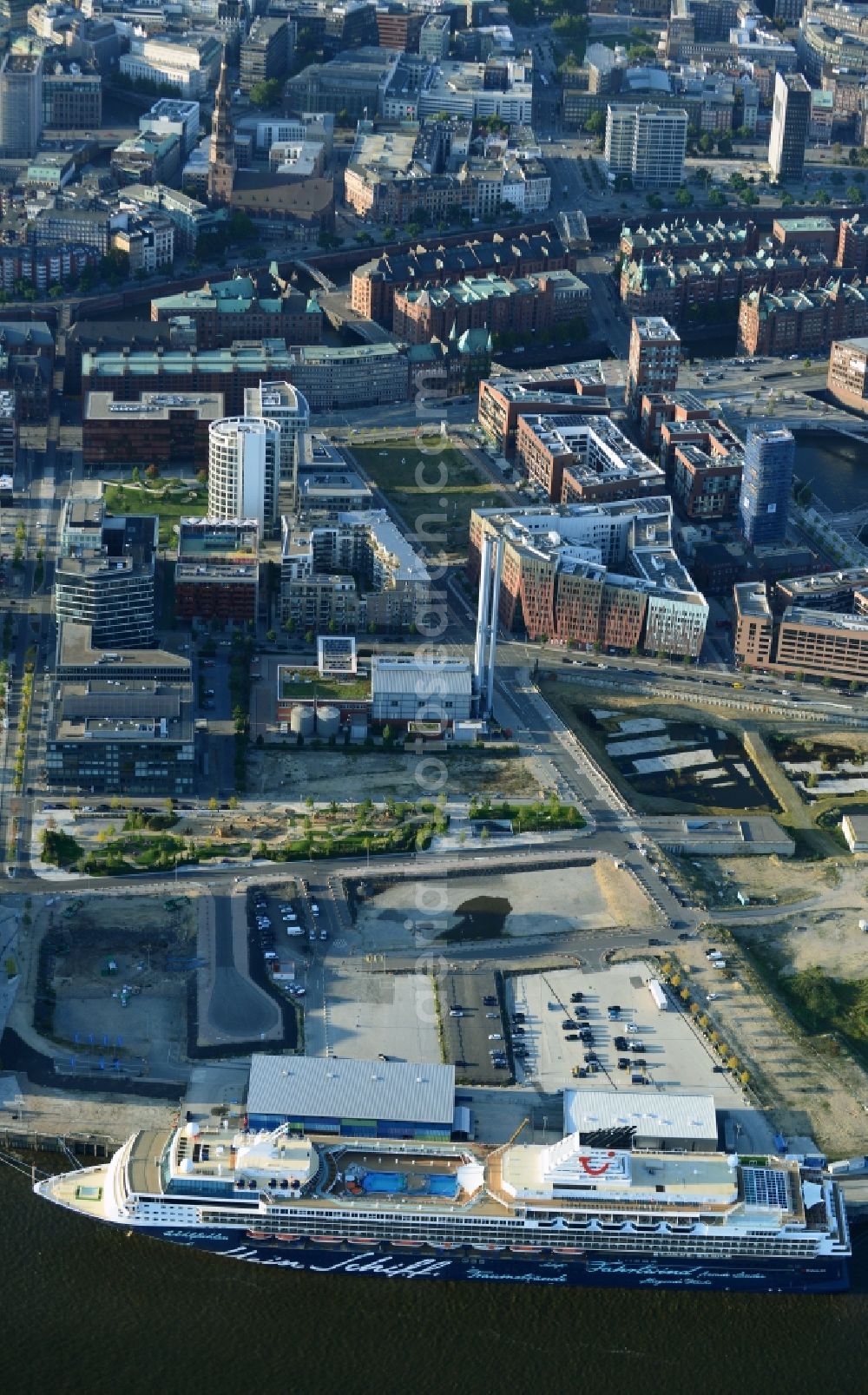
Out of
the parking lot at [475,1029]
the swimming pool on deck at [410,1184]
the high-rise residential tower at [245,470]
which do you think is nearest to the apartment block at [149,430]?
the high-rise residential tower at [245,470]

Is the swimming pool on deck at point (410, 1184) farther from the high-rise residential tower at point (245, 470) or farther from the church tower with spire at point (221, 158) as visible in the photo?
the church tower with spire at point (221, 158)

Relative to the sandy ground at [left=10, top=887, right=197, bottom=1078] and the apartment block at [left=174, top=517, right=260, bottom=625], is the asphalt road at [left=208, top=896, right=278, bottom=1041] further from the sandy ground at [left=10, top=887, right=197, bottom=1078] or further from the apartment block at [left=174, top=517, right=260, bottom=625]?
the apartment block at [left=174, top=517, right=260, bottom=625]

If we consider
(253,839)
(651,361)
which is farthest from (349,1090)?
(651,361)

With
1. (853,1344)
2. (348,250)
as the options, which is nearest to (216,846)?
(853,1344)

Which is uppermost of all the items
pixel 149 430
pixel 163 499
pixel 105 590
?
pixel 105 590

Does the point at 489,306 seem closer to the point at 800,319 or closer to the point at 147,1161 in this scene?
the point at 800,319

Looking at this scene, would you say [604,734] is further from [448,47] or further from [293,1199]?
[448,47]

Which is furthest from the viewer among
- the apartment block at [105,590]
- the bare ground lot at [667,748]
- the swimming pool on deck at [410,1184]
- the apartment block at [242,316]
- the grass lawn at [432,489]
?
the apartment block at [242,316]
